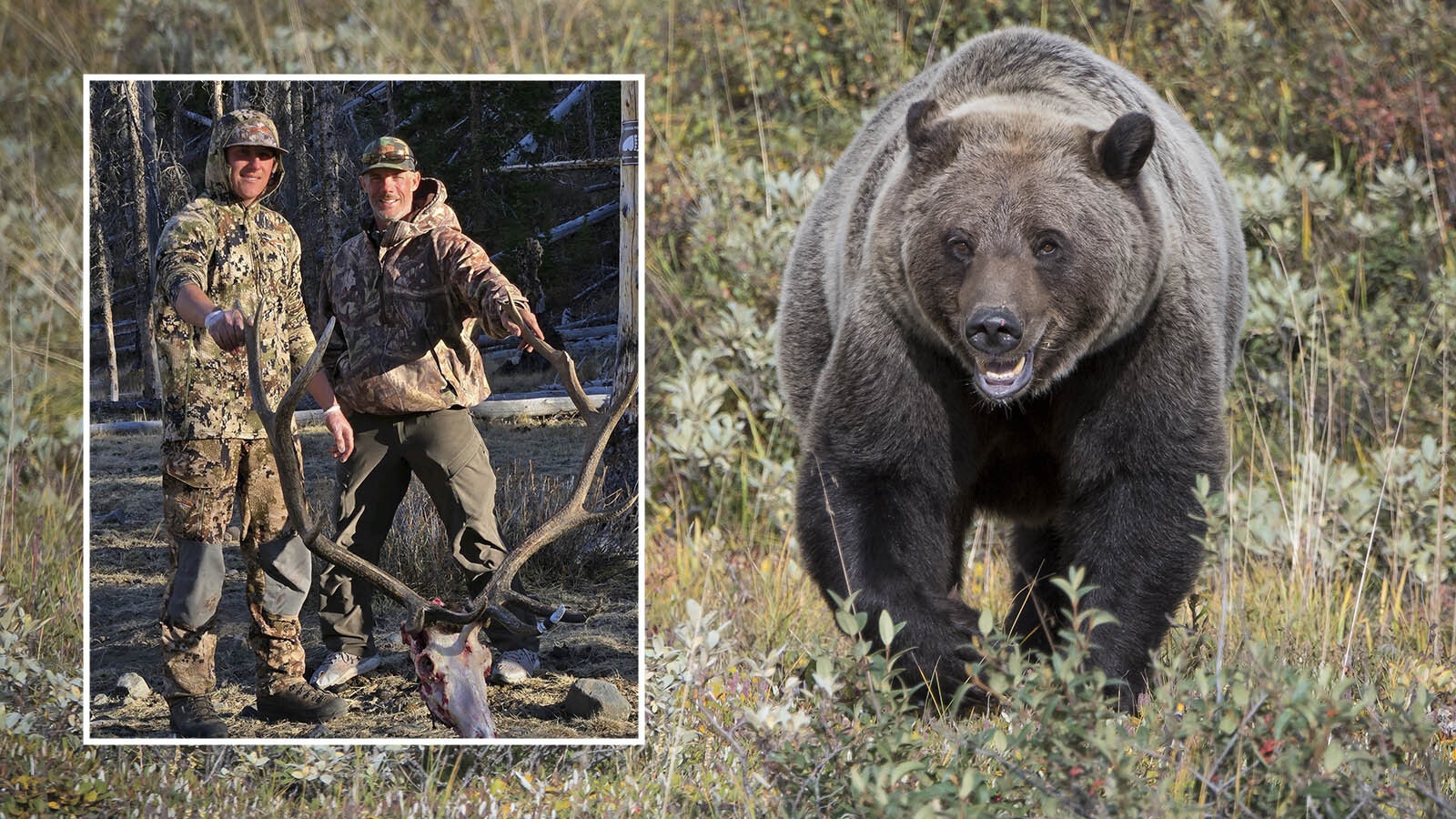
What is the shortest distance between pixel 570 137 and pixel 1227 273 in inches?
99.7

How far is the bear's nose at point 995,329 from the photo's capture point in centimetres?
426

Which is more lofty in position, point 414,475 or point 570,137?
point 570,137

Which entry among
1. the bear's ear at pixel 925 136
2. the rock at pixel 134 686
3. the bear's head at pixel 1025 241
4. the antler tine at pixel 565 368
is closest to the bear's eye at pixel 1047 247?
the bear's head at pixel 1025 241

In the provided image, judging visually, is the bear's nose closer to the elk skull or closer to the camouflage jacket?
the camouflage jacket

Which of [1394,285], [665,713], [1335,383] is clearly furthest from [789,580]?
[1394,285]

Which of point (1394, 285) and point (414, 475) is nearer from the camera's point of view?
point (414, 475)

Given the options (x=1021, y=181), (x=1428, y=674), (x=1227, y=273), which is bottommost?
(x=1428, y=674)

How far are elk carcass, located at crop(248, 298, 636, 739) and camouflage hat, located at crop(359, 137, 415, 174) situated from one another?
0.45 m

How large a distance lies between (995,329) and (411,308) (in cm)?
161

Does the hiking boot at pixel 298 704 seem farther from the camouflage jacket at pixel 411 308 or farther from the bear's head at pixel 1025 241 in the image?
the bear's head at pixel 1025 241

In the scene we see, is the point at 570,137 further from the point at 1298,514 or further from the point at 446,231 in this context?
the point at 1298,514

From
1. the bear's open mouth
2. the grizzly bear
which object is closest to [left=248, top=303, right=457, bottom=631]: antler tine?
the grizzly bear

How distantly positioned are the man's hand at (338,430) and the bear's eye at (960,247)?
179cm

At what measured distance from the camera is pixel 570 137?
14.2ft
